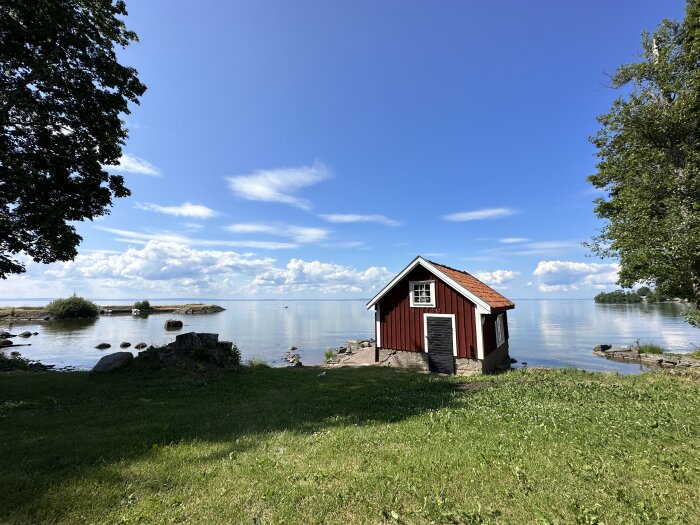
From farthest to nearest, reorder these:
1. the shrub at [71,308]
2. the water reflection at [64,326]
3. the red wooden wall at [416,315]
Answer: the shrub at [71,308] → the water reflection at [64,326] → the red wooden wall at [416,315]

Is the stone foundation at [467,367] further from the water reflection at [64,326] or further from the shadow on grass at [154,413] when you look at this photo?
the water reflection at [64,326]

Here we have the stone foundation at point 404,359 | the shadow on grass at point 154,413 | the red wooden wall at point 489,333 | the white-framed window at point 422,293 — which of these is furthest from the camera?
the white-framed window at point 422,293

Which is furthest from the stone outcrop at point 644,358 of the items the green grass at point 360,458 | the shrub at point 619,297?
the shrub at point 619,297

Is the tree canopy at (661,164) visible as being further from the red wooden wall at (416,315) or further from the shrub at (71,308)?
the shrub at (71,308)

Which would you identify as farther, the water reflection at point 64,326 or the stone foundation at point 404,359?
the water reflection at point 64,326

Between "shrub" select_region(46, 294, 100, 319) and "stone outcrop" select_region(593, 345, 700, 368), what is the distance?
104 meters

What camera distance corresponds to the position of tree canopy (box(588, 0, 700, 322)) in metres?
15.7

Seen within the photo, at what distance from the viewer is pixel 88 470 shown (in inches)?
221

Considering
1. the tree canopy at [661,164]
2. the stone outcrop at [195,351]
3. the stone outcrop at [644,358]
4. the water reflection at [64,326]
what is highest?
the tree canopy at [661,164]

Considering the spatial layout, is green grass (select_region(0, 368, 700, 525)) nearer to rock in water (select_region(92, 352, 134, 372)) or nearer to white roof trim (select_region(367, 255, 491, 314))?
rock in water (select_region(92, 352, 134, 372))

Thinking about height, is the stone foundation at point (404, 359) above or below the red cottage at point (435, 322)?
below

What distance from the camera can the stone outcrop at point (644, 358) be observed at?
83.7ft

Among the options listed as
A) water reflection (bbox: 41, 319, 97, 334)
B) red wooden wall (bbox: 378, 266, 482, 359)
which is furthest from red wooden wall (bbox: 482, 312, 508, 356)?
water reflection (bbox: 41, 319, 97, 334)

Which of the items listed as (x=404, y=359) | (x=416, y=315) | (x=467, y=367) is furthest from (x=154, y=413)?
(x=467, y=367)
